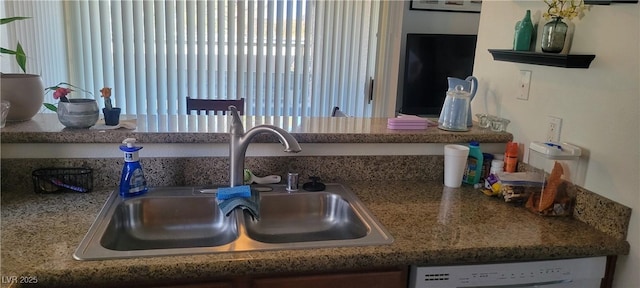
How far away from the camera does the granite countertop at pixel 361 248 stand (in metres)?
1.00

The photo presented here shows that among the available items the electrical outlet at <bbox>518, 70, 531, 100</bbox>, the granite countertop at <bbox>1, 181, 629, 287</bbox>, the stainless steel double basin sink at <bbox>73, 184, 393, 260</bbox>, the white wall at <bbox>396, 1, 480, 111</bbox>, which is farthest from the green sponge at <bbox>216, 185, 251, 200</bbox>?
the white wall at <bbox>396, 1, 480, 111</bbox>

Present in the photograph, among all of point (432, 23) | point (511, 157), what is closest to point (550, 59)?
point (511, 157)

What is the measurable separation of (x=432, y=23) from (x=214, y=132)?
9.92ft

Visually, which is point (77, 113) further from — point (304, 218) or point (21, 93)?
point (304, 218)

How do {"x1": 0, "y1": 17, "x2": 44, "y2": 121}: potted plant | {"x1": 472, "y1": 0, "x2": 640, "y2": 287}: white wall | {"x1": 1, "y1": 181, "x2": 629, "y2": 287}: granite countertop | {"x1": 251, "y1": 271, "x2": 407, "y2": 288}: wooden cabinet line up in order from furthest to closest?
1. {"x1": 0, "y1": 17, "x2": 44, "y2": 121}: potted plant
2. {"x1": 472, "y1": 0, "x2": 640, "y2": 287}: white wall
3. {"x1": 251, "y1": 271, "x2": 407, "y2": 288}: wooden cabinet
4. {"x1": 1, "y1": 181, "x2": 629, "y2": 287}: granite countertop

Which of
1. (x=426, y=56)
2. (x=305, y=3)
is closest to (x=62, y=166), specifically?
(x=305, y=3)

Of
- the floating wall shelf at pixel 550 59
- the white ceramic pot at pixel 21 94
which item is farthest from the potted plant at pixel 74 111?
the floating wall shelf at pixel 550 59

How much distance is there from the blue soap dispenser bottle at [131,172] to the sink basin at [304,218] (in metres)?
0.37

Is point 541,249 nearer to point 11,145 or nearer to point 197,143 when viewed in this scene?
point 197,143

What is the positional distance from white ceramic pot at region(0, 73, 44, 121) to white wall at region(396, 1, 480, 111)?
2981 millimetres

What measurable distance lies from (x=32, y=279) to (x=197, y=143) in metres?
0.65

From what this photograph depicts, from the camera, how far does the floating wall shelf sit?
52.2 inches

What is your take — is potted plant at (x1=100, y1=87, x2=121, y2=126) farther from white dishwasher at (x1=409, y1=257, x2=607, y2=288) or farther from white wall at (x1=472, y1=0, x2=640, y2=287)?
white wall at (x1=472, y1=0, x2=640, y2=287)

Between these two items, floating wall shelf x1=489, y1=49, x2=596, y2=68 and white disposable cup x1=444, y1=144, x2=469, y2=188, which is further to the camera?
white disposable cup x1=444, y1=144, x2=469, y2=188
